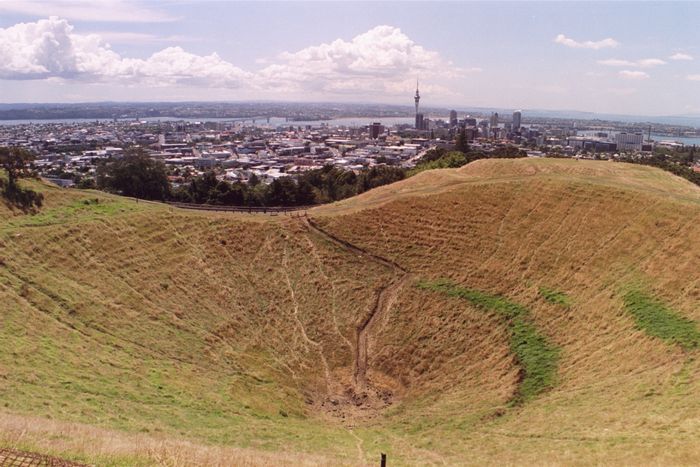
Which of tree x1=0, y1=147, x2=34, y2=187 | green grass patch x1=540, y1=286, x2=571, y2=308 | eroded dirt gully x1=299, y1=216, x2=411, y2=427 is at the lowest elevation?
eroded dirt gully x1=299, y1=216, x2=411, y2=427

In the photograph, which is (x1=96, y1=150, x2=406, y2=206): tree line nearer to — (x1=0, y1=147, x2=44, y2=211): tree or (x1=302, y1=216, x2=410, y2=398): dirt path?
(x1=0, y1=147, x2=44, y2=211): tree

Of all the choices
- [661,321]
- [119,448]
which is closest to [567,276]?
[661,321]

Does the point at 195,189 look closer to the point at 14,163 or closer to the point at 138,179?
the point at 138,179

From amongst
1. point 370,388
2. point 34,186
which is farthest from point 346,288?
point 34,186

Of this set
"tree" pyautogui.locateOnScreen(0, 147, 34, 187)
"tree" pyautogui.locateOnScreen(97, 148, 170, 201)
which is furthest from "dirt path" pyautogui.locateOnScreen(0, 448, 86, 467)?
"tree" pyautogui.locateOnScreen(97, 148, 170, 201)

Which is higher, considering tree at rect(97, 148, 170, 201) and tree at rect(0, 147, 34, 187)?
tree at rect(0, 147, 34, 187)

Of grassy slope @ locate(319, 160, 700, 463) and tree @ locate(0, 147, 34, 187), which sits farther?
tree @ locate(0, 147, 34, 187)

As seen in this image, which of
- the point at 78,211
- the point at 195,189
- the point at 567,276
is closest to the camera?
the point at 567,276
